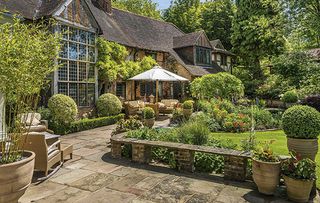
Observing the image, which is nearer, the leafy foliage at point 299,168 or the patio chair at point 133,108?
the leafy foliage at point 299,168

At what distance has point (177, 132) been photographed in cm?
746

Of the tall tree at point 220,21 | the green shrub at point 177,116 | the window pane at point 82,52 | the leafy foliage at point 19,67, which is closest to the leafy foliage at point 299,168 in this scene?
the leafy foliage at point 19,67

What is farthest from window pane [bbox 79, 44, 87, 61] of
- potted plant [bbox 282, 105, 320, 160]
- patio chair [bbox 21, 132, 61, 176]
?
potted plant [bbox 282, 105, 320, 160]

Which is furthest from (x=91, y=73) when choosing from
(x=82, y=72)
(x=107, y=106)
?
(x=107, y=106)

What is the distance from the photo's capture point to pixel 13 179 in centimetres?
377

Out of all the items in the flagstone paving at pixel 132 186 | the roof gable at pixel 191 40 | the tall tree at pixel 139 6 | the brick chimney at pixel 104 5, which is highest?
the tall tree at pixel 139 6

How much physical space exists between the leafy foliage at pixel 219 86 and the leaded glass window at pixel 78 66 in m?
7.30

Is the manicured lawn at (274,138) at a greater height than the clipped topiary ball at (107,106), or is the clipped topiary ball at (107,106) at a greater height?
the clipped topiary ball at (107,106)

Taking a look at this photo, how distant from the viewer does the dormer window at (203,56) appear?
25312mm

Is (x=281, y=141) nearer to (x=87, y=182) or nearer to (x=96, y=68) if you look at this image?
(x=87, y=182)

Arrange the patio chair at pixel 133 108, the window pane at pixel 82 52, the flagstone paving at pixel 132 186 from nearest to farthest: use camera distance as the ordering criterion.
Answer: the flagstone paving at pixel 132 186, the window pane at pixel 82 52, the patio chair at pixel 133 108

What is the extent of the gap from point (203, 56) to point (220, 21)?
47.3 ft

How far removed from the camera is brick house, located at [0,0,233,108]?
501 inches

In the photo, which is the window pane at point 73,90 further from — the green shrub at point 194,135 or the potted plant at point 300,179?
the potted plant at point 300,179
